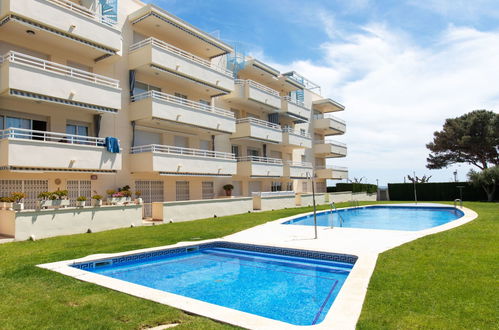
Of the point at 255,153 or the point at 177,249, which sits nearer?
the point at 177,249

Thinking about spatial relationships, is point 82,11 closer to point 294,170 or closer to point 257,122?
point 257,122

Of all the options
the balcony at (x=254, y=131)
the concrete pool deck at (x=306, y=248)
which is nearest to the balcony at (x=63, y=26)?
the concrete pool deck at (x=306, y=248)

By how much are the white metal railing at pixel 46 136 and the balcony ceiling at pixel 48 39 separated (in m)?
4.51

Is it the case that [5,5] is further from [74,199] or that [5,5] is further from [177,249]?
[177,249]

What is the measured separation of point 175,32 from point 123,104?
272 inches

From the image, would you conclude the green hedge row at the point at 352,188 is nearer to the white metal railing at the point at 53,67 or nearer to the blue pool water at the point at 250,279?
the white metal railing at the point at 53,67

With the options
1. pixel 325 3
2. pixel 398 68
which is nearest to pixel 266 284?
pixel 325 3

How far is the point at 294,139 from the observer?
38594 millimetres

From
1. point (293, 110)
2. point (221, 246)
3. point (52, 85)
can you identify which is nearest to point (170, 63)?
point (52, 85)

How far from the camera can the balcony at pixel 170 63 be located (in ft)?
74.0

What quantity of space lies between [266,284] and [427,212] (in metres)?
24.1

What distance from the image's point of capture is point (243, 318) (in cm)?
564

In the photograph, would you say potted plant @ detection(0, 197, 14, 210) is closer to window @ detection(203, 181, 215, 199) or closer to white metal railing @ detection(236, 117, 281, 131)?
window @ detection(203, 181, 215, 199)

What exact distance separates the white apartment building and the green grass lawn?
791cm
